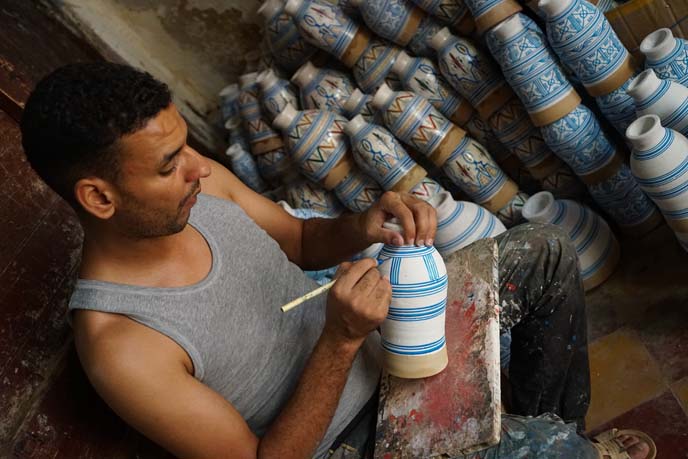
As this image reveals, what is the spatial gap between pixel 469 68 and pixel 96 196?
64.4 inches

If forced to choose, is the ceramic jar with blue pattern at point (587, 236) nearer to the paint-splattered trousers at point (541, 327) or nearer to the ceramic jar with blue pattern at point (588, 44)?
the ceramic jar with blue pattern at point (588, 44)

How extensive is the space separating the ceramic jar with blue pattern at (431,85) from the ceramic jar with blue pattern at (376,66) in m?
0.05

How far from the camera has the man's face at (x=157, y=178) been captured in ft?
4.07

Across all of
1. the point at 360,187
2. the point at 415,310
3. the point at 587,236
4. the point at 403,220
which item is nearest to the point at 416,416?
the point at 415,310

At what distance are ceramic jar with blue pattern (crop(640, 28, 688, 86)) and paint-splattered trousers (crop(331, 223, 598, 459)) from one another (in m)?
0.79

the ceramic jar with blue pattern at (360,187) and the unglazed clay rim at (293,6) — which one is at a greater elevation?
the unglazed clay rim at (293,6)

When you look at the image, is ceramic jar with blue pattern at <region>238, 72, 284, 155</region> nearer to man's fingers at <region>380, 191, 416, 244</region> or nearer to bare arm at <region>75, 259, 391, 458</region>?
man's fingers at <region>380, 191, 416, 244</region>

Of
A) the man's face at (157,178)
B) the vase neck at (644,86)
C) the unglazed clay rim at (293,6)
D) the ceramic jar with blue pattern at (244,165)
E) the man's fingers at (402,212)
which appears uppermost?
the man's face at (157,178)

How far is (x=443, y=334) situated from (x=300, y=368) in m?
0.35

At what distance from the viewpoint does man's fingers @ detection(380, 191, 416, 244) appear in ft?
4.66

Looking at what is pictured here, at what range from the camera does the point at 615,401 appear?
206cm

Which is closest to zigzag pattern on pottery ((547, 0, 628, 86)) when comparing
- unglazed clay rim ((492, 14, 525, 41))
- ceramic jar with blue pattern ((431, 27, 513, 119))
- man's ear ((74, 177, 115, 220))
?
unglazed clay rim ((492, 14, 525, 41))

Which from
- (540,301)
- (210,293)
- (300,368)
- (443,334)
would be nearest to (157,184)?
(210,293)

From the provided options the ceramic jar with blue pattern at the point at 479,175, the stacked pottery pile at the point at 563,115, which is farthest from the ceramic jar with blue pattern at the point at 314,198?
the stacked pottery pile at the point at 563,115
